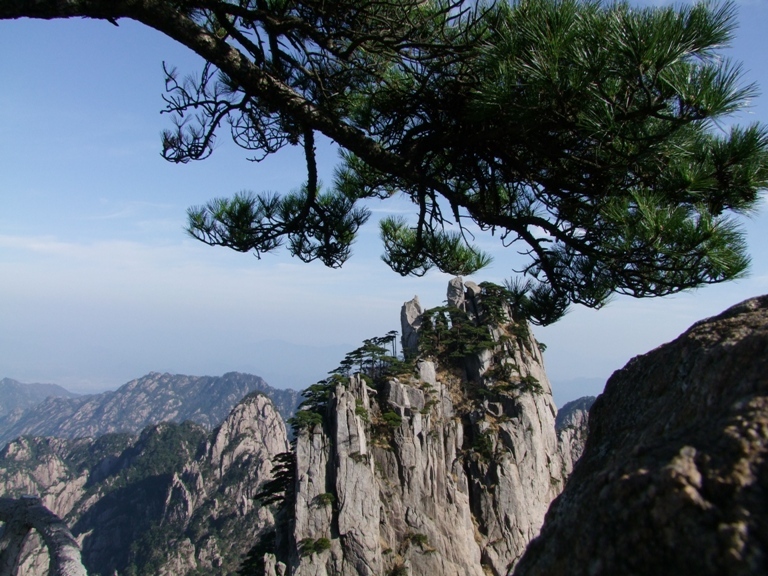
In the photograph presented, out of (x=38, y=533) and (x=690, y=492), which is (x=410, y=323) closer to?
(x=38, y=533)

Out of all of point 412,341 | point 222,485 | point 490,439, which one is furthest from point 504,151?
point 222,485

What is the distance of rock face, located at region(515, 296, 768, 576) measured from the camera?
1033 millimetres

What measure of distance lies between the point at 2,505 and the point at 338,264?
3776mm

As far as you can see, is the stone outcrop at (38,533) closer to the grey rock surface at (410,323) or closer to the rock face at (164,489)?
the grey rock surface at (410,323)

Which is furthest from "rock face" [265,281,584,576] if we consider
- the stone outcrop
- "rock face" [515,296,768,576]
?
"rock face" [515,296,768,576]

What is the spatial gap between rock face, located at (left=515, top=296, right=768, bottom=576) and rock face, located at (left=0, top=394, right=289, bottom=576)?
322 ft

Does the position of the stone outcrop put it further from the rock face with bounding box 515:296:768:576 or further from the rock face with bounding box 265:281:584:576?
the rock face with bounding box 265:281:584:576

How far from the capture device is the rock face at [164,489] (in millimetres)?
98250

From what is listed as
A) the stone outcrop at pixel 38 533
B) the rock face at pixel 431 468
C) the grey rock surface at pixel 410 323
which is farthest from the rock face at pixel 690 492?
the grey rock surface at pixel 410 323

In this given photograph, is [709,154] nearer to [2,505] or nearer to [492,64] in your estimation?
[492,64]

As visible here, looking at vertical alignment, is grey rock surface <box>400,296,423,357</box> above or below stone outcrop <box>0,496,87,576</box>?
above

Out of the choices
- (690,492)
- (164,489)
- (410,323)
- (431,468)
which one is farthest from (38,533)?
(164,489)

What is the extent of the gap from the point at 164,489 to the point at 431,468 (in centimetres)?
11019

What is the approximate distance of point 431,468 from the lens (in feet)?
111
